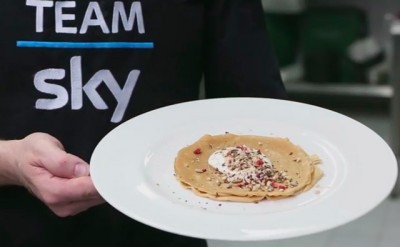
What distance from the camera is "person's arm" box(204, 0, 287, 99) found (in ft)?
3.51

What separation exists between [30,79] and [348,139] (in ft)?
1.50

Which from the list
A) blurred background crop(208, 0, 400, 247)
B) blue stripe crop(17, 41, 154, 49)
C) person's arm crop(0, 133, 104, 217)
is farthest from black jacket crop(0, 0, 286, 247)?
blurred background crop(208, 0, 400, 247)

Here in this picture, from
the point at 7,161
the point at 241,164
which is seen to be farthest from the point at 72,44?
the point at 241,164

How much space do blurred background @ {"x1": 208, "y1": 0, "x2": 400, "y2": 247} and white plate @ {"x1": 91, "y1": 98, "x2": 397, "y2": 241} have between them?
233 cm

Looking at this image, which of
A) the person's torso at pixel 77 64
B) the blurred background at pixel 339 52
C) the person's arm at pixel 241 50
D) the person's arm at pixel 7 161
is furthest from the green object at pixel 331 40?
the person's arm at pixel 7 161

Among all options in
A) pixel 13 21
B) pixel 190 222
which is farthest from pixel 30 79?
pixel 190 222

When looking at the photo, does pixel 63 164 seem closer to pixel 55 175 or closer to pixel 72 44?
pixel 55 175

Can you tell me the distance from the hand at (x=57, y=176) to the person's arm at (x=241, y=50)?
0.34m

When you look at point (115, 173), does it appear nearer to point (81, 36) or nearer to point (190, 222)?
point (190, 222)

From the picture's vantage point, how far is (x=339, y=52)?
3.32m

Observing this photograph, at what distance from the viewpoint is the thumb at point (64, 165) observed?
32.2 inches

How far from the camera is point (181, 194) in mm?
839

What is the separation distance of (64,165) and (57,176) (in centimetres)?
3

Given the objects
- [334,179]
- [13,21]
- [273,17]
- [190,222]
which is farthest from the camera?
[273,17]
